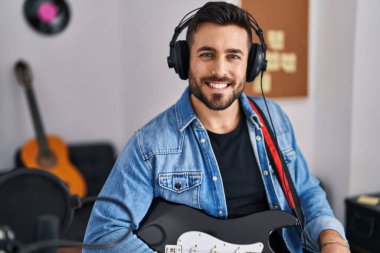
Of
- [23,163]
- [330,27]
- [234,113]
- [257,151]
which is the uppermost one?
[330,27]

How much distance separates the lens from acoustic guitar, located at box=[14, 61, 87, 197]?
2.39m

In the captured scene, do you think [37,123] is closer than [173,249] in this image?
No

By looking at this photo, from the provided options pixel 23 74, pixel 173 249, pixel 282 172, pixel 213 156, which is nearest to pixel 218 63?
pixel 213 156

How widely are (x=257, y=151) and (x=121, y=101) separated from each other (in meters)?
1.81

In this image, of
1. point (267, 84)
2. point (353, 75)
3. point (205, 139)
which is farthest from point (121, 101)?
point (205, 139)

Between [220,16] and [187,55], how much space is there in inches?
5.6

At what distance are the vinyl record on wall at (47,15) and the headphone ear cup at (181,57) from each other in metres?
1.80

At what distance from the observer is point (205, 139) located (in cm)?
113

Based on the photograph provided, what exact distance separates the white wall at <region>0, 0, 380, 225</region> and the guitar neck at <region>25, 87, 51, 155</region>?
154 mm

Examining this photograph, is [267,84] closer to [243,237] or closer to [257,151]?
[257,151]

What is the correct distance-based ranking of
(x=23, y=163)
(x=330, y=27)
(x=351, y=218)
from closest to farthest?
(x=351, y=218), (x=330, y=27), (x=23, y=163)

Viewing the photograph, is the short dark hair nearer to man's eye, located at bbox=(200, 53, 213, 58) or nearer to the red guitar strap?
man's eye, located at bbox=(200, 53, 213, 58)

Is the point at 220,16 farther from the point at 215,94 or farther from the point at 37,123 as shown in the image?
the point at 37,123

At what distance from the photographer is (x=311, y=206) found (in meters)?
1.17
